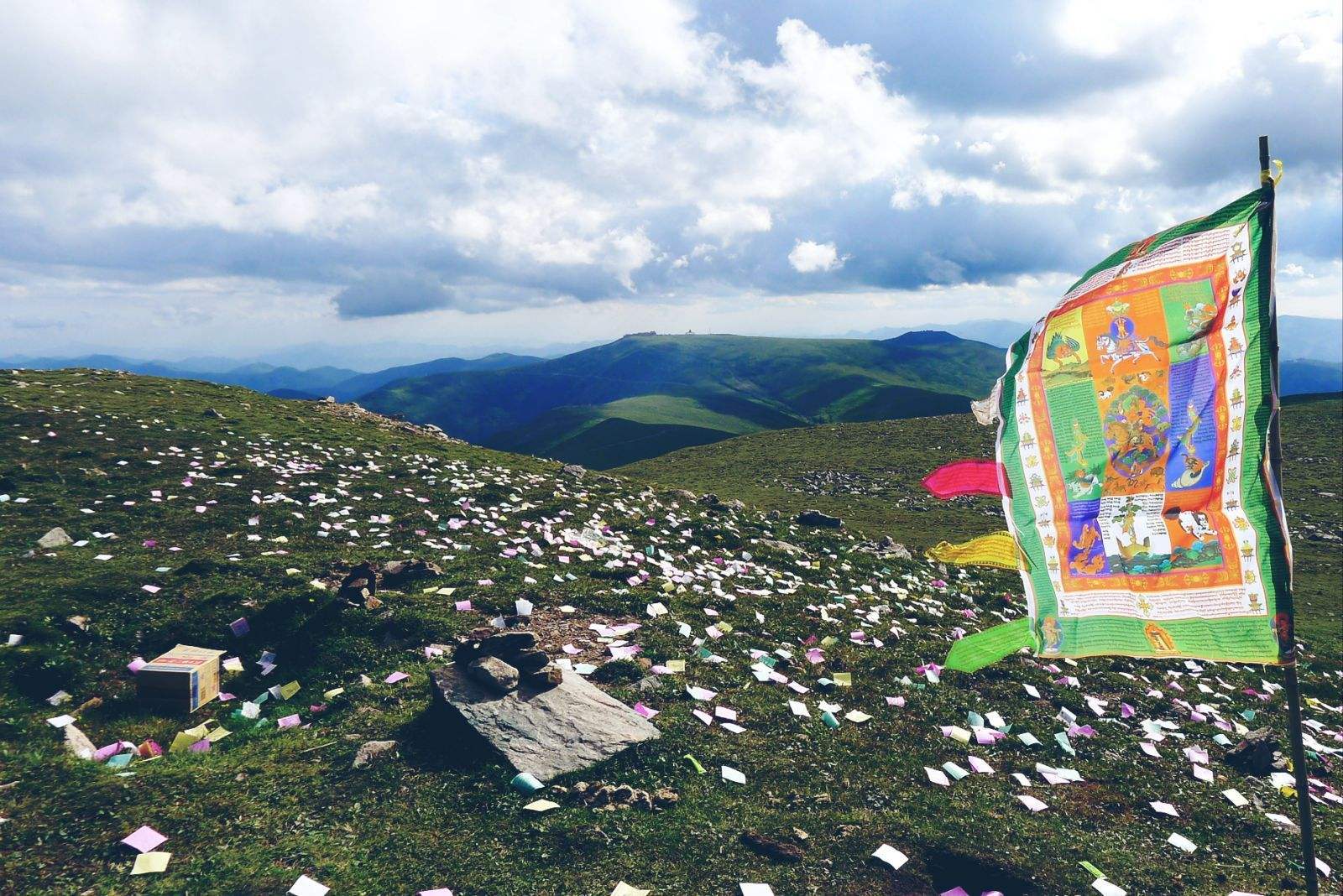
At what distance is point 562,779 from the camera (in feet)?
30.3

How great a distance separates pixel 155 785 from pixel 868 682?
40.0 ft

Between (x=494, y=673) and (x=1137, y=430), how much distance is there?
967 centimetres

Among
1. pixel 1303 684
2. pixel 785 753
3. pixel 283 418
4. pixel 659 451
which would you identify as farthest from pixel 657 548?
pixel 659 451

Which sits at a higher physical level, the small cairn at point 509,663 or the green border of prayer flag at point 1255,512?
the green border of prayer flag at point 1255,512

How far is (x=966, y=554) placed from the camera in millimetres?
8203

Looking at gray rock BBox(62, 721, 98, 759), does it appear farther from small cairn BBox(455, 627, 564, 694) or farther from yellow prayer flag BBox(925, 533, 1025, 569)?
yellow prayer flag BBox(925, 533, 1025, 569)

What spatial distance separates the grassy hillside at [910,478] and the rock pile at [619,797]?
2485 centimetres

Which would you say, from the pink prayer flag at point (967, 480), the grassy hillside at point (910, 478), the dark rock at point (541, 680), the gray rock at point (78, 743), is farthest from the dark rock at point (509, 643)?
the grassy hillside at point (910, 478)

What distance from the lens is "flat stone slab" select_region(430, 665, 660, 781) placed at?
9.53 meters

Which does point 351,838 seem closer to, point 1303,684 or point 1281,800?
point 1281,800

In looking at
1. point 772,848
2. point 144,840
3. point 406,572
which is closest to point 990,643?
point 772,848

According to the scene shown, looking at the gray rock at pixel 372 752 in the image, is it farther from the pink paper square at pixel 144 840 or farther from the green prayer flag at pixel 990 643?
the green prayer flag at pixel 990 643

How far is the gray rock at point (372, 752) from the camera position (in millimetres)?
9312

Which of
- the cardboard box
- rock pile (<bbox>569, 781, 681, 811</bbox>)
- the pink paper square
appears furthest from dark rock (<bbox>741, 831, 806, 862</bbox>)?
the cardboard box
